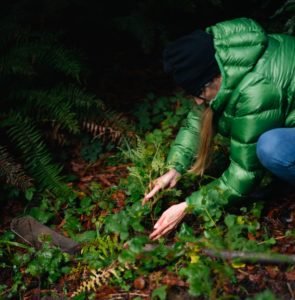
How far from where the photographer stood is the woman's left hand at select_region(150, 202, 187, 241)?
2.84m

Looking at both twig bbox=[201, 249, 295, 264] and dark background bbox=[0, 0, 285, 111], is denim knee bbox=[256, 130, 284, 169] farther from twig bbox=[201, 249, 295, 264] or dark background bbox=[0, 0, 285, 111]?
dark background bbox=[0, 0, 285, 111]

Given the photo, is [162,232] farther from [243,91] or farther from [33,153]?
[33,153]

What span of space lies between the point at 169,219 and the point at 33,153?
1.44 m

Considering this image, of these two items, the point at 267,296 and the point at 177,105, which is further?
the point at 177,105

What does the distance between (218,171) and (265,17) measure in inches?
91.1

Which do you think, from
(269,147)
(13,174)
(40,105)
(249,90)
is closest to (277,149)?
(269,147)

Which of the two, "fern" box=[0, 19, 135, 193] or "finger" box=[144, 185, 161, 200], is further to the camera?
"fern" box=[0, 19, 135, 193]

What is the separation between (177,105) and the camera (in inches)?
174

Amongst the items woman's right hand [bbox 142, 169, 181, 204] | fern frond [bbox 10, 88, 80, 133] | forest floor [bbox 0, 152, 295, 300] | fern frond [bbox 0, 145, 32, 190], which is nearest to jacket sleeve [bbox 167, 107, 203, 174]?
woman's right hand [bbox 142, 169, 181, 204]

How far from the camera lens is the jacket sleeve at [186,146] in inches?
126

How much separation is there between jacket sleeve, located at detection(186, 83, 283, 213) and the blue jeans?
4cm

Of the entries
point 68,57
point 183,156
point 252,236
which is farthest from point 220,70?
point 68,57

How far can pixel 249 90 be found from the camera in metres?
2.56

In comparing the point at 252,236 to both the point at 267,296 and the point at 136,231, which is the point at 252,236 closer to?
the point at 136,231
